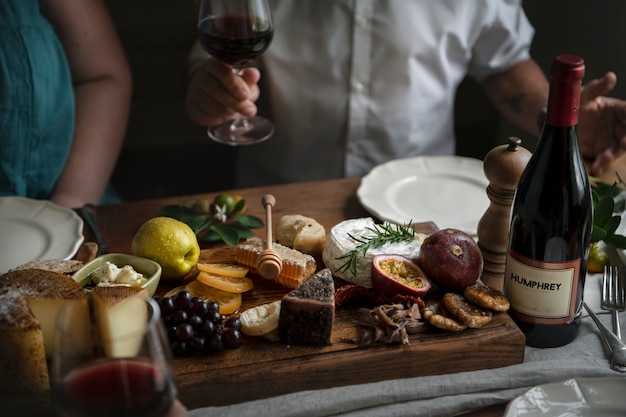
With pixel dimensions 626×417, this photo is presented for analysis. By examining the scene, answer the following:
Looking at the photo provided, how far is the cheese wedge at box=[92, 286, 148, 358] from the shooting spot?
0.66m

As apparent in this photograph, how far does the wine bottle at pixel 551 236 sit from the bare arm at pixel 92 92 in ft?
3.53

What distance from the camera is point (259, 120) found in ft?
5.52

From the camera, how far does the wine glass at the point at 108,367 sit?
0.67 meters

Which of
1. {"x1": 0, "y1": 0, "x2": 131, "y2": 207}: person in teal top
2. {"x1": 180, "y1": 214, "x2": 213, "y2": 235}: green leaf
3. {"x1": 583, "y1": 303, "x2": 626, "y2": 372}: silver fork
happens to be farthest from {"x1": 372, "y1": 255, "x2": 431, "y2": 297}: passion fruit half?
{"x1": 0, "y1": 0, "x2": 131, "y2": 207}: person in teal top

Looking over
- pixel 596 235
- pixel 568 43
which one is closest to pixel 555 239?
pixel 596 235

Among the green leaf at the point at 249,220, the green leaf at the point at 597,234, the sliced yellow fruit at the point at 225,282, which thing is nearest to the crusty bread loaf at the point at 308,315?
the sliced yellow fruit at the point at 225,282

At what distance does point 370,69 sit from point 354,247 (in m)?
0.91

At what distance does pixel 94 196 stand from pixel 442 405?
1094mm

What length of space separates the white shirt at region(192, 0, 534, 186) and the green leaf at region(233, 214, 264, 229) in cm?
66

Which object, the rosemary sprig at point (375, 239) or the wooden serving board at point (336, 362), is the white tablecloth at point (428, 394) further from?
the rosemary sprig at point (375, 239)

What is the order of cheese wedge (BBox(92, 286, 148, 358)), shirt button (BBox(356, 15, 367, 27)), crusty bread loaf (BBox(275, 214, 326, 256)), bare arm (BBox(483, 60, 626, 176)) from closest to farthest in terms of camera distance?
cheese wedge (BBox(92, 286, 148, 358)) → crusty bread loaf (BBox(275, 214, 326, 256)) → bare arm (BBox(483, 60, 626, 176)) → shirt button (BBox(356, 15, 367, 27))

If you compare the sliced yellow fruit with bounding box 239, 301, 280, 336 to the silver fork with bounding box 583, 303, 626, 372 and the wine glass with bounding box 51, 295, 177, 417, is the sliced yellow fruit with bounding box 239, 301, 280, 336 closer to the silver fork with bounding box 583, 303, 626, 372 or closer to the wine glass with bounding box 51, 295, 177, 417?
the wine glass with bounding box 51, 295, 177, 417

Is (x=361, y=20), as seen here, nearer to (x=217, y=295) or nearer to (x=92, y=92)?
(x=92, y=92)

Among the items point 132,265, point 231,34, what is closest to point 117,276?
point 132,265
